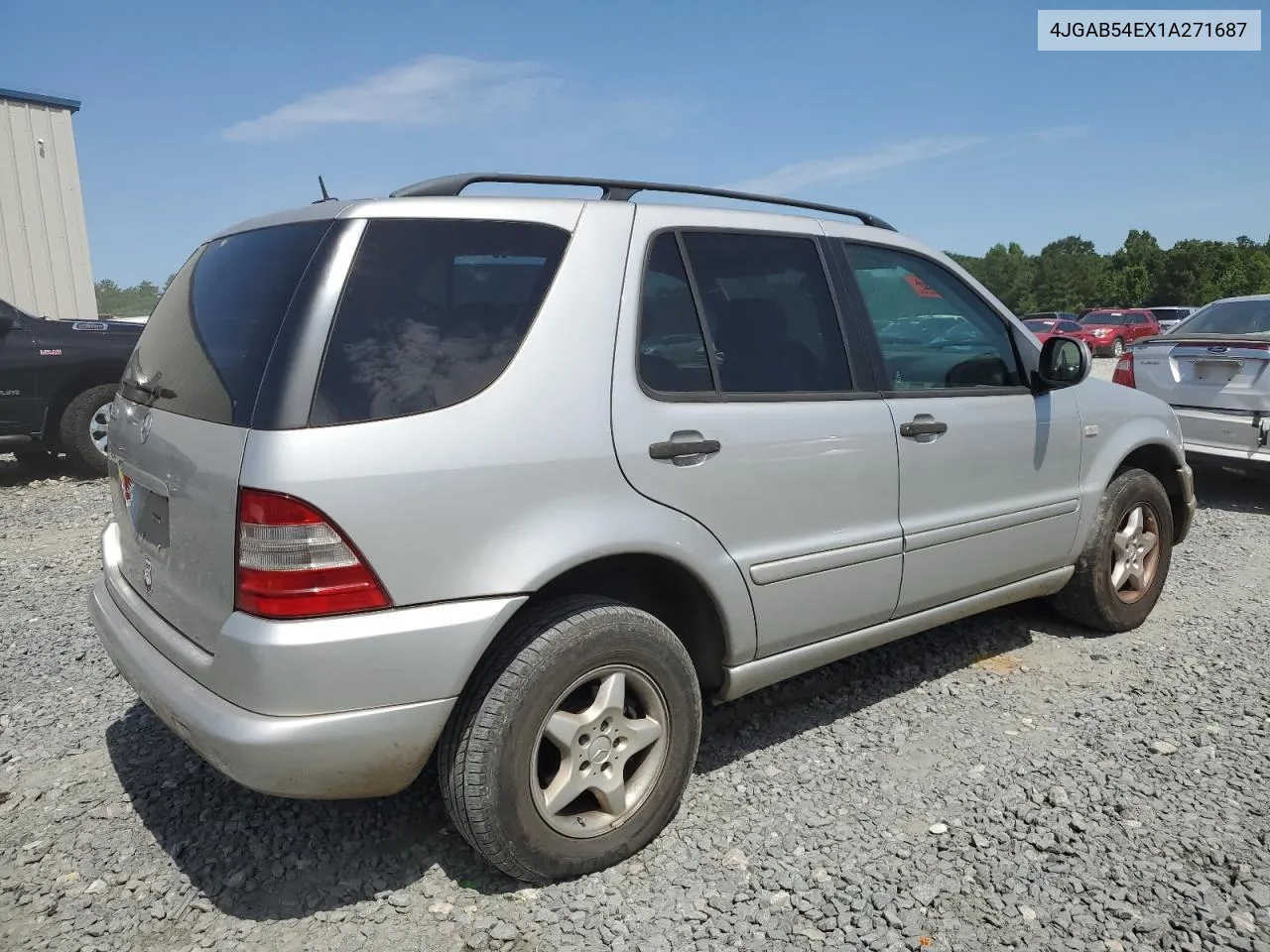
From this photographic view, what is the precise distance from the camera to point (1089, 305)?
6825 cm

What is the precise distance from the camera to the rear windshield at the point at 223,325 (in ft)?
7.21

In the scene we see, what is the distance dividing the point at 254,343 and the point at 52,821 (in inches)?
66.7

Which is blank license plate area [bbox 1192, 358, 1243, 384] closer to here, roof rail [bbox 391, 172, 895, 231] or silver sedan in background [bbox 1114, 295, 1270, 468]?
silver sedan in background [bbox 1114, 295, 1270, 468]

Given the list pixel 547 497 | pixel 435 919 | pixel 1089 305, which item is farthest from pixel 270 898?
pixel 1089 305

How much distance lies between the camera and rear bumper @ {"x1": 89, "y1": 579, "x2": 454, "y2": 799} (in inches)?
81.3

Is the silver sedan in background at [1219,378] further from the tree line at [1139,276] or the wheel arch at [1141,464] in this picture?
Result: the tree line at [1139,276]

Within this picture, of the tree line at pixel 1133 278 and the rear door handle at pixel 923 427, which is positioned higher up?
the tree line at pixel 1133 278

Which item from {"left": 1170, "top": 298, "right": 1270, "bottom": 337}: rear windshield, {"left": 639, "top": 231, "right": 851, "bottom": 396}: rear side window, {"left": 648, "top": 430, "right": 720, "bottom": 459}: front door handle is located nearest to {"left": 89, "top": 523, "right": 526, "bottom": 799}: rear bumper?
{"left": 648, "top": 430, "right": 720, "bottom": 459}: front door handle

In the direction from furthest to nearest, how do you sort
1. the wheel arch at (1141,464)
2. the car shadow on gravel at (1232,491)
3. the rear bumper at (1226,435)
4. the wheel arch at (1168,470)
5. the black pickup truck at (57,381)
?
the black pickup truck at (57,381) → the car shadow on gravel at (1232,491) → the rear bumper at (1226,435) → the wheel arch at (1168,470) → the wheel arch at (1141,464)

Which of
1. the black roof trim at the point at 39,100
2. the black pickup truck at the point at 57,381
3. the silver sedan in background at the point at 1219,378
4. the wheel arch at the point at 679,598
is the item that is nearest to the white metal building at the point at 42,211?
the black roof trim at the point at 39,100

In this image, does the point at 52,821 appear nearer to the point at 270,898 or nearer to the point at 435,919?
the point at 270,898

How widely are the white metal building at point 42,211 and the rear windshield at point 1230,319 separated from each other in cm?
1457

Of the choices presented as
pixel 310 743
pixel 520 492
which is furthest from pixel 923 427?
pixel 310 743

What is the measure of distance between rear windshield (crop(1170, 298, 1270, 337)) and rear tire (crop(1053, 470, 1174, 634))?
3654 millimetres
